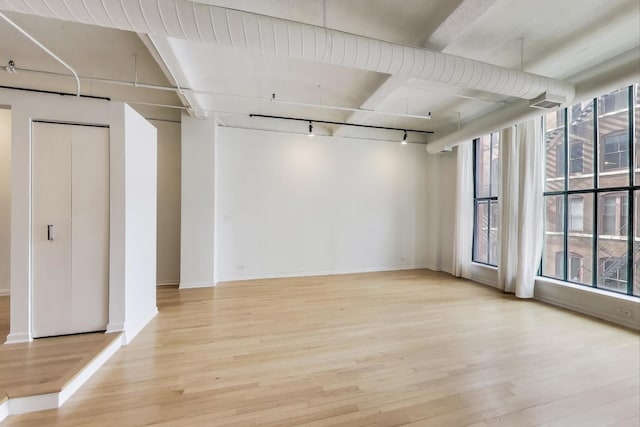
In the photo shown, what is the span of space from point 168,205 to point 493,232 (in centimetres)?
652

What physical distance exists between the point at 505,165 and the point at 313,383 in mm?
4782

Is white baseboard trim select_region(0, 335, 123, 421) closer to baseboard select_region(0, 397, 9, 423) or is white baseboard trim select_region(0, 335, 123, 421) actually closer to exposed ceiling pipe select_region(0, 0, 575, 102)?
baseboard select_region(0, 397, 9, 423)

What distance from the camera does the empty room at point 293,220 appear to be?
1996 mm

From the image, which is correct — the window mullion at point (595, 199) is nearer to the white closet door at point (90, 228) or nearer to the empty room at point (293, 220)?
the empty room at point (293, 220)

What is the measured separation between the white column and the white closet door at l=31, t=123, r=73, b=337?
81.1 inches

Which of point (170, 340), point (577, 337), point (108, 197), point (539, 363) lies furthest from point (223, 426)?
point (577, 337)

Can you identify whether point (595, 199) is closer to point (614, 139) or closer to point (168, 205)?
point (614, 139)

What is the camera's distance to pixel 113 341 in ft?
8.40

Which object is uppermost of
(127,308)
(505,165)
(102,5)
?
(102,5)

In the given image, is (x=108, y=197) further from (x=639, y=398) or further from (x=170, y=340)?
(x=639, y=398)

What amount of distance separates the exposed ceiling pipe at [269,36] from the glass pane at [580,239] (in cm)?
227

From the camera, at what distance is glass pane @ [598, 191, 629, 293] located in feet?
11.3

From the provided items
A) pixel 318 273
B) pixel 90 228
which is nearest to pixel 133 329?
pixel 90 228

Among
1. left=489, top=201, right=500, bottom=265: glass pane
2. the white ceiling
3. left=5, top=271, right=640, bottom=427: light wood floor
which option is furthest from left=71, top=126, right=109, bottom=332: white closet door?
left=489, top=201, right=500, bottom=265: glass pane
